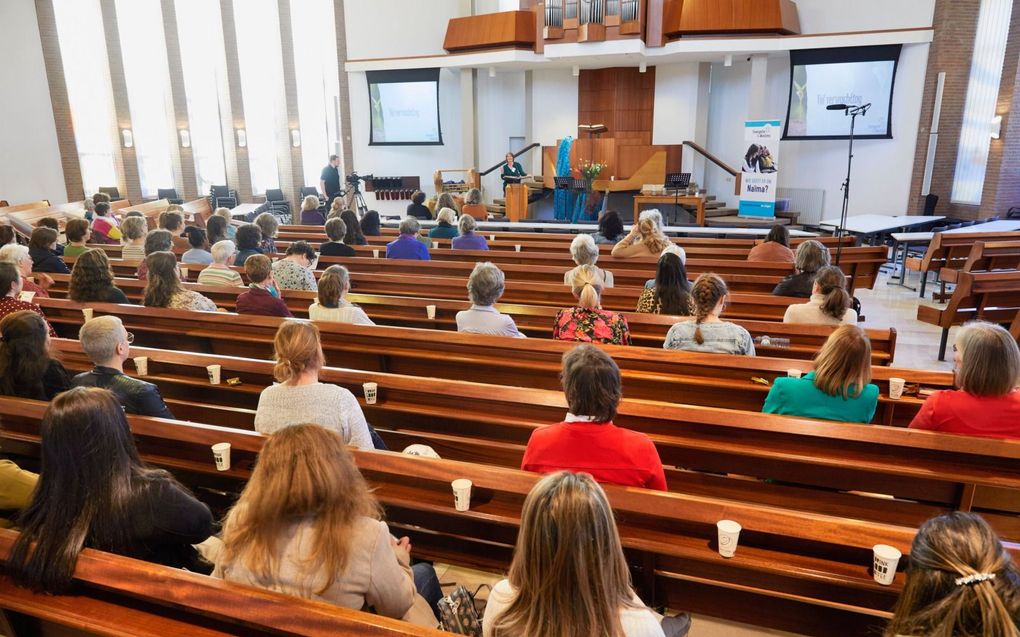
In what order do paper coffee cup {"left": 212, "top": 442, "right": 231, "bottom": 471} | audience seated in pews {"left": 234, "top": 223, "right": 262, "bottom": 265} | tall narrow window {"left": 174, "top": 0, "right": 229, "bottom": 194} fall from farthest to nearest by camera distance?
1. tall narrow window {"left": 174, "top": 0, "right": 229, "bottom": 194}
2. audience seated in pews {"left": 234, "top": 223, "right": 262, "bottom": 265}
3. paper coffee cup {"left": 212, "top": 442, "right": 231, "bottom": 471}

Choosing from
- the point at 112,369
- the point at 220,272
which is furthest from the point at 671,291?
the point at 220,272

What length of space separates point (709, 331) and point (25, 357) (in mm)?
2916

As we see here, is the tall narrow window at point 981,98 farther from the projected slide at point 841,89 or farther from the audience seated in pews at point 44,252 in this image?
the audience seated in pews at point 44,252

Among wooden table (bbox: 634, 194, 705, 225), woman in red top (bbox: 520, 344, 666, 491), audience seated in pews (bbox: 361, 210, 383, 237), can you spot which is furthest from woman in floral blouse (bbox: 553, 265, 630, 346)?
wooden table (bbox: 634, 194, 705, 225)

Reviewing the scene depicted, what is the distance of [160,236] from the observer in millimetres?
5145

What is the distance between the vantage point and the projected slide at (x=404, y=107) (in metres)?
12.7

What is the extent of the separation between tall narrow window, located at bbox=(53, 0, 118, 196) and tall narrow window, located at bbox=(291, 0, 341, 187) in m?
3.95

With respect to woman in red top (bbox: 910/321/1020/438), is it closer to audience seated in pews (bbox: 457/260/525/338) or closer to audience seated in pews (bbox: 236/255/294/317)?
audience seated in pews (bbox: 457/260/525/338)

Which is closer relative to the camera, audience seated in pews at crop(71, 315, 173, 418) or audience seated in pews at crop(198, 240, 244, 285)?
audience seated in pews at crop(71, 315, 173, 418)

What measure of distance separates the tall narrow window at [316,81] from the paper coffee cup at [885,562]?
595 inches

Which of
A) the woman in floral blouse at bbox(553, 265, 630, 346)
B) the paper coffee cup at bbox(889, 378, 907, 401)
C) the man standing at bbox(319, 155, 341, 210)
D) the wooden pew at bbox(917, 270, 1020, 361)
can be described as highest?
the man standing at bbox(319, 155, 341, 210)

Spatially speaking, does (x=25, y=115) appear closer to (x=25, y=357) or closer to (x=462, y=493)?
(x=25, y=357)

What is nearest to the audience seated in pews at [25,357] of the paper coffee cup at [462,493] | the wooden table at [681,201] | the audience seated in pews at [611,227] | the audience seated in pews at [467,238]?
the paper coffee cup at [462,493]

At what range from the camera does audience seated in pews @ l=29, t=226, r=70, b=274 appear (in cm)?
534
